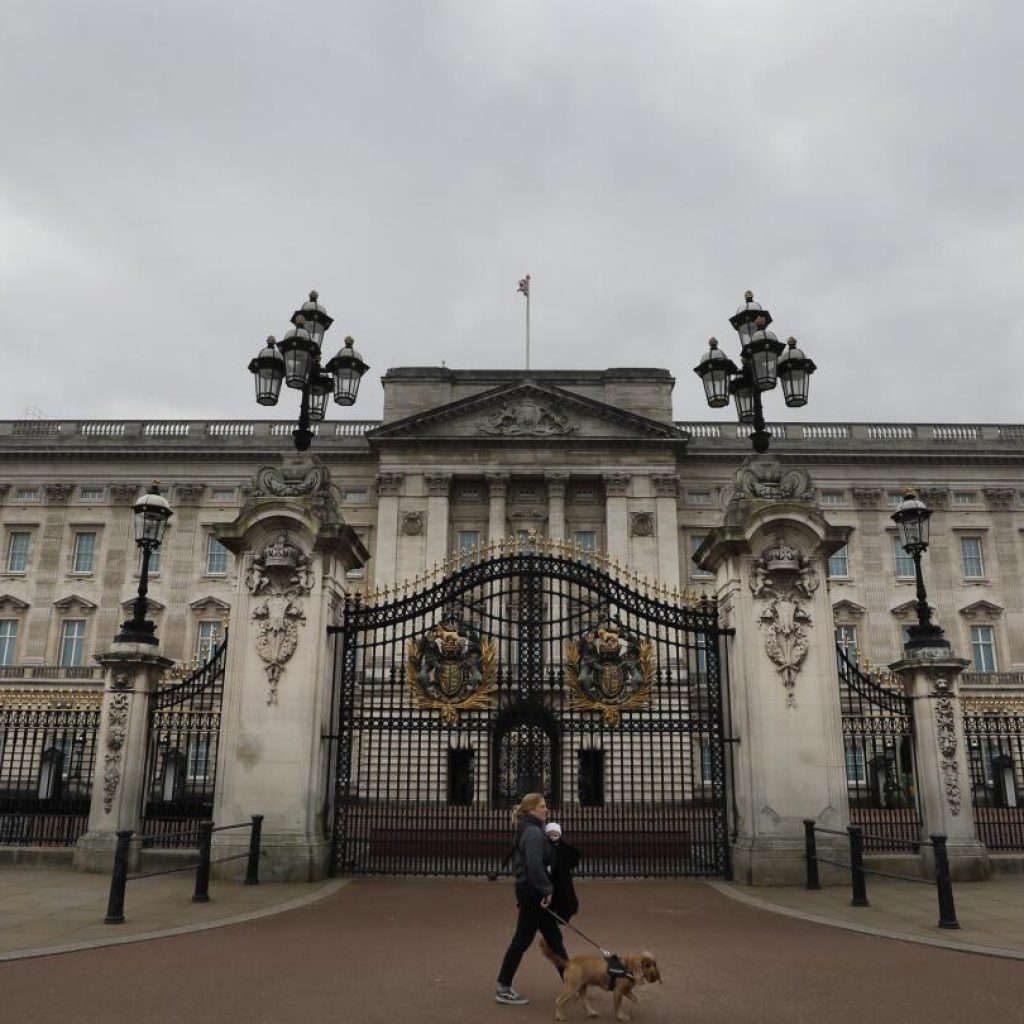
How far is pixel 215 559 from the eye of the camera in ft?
153

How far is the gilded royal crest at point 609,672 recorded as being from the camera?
44.3 ft

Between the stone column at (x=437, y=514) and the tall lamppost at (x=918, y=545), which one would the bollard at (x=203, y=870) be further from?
the stone column at (x=437, y=514)

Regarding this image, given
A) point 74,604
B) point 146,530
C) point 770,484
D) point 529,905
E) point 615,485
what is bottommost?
point 529,905

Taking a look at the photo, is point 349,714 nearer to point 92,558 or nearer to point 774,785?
point 774,785

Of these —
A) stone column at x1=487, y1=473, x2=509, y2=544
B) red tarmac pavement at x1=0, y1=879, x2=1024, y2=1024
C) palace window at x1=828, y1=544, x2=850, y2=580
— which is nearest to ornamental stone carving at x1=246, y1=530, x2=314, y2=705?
red tarmac pavement at x1=0, y1=879, x2=1024, y2=1024

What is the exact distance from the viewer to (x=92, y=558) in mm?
47188

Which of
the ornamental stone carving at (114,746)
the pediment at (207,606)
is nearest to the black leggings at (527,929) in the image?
the ornamental stone carving at (114,746)

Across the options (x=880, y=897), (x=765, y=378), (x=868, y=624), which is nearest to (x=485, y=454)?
(x=868, y=624)

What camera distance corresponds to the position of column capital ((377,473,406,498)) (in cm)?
4528

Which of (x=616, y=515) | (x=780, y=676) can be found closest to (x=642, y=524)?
(x=616, y=515)

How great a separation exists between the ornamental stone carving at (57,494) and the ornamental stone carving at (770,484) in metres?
43.8

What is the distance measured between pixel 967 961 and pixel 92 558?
47.6m

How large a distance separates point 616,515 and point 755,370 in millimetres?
31227

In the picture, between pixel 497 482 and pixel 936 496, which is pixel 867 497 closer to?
pixel 936 496
